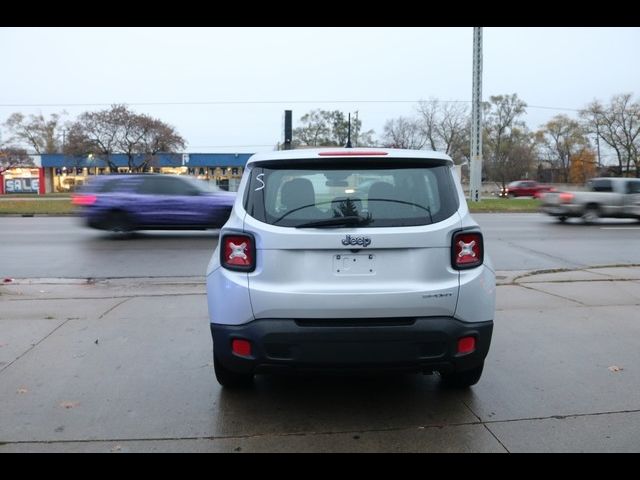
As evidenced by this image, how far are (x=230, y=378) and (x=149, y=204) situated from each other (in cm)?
1087

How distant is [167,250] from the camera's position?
11.9 metres

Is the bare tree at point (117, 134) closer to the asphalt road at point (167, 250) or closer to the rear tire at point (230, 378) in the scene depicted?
the asphalt road at point (167, 250)

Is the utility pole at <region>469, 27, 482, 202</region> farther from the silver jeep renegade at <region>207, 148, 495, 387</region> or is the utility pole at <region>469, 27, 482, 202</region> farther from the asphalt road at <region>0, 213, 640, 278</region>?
the silver jeep renegade at <region>207, 148, 495, 387</region>

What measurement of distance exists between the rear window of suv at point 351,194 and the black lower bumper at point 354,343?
0.60 m

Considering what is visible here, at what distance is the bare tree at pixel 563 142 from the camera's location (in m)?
85.0

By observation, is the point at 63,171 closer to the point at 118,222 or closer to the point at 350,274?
the point at 118,222

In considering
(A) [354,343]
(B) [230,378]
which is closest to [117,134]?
(B) [230,378]

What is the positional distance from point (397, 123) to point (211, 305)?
74356mm

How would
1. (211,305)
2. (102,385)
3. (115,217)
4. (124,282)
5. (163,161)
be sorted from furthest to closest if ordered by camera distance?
1. (163,161)
2. (115,217)
3. (124,282)
4. (102,385)
5. (211,305)

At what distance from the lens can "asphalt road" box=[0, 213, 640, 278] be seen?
382 inches

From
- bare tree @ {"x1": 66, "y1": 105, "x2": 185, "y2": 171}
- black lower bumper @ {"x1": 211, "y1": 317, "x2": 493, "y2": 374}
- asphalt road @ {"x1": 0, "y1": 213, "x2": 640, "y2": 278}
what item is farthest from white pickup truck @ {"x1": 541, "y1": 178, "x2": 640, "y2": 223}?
bare tree @ {"x1": 66, "y1": 105, "x2": 185, "y2": 171}
